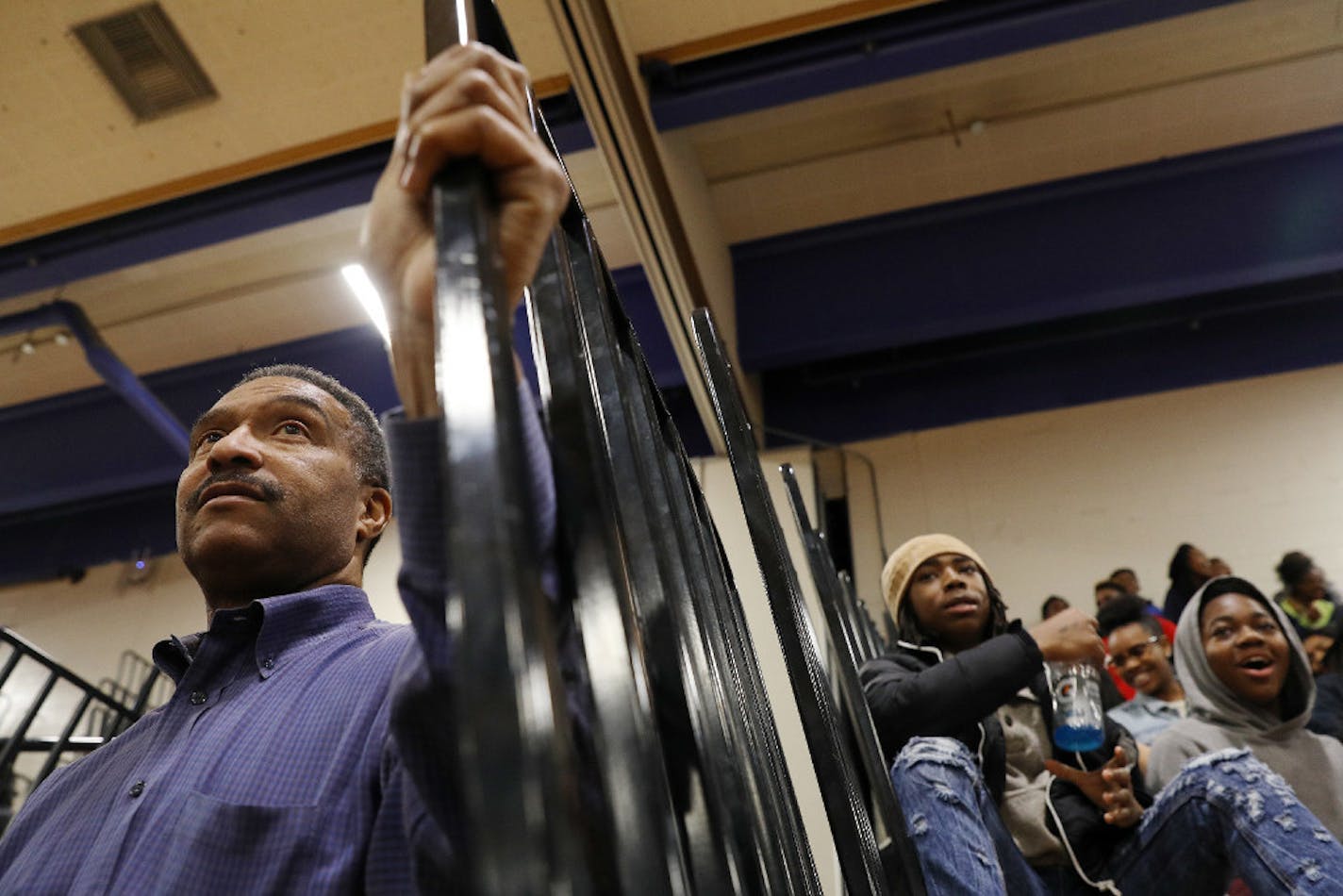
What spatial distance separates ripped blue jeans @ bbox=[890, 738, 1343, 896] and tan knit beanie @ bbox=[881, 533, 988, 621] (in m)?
0.53

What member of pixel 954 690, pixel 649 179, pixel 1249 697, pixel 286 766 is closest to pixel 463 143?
pixel 286 766

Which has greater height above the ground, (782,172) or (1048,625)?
(782,172)

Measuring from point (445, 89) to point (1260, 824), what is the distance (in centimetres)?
164

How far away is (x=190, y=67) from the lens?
3.46 meters

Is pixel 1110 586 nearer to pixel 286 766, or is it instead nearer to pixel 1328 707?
pixel 1328 707

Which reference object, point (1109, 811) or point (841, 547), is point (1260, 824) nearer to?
point (1109, 811)

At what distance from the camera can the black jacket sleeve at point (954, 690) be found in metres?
1.77

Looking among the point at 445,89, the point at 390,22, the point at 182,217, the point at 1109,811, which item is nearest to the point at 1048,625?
the point at 1109,811

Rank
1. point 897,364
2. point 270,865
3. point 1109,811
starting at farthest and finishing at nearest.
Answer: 1. point 897,364
2. point 1109,811
3. point 270,865

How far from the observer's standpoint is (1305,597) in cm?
434

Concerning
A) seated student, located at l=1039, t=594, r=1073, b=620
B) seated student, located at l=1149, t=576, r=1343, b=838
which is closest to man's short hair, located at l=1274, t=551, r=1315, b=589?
seated student, located at l=1039, t=594, r=1073, b=620

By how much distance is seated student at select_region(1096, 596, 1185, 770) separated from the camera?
2881 millimetres

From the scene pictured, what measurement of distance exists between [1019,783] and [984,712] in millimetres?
256

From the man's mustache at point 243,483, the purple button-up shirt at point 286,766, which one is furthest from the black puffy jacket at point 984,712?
the man's mustache at point 243,483
